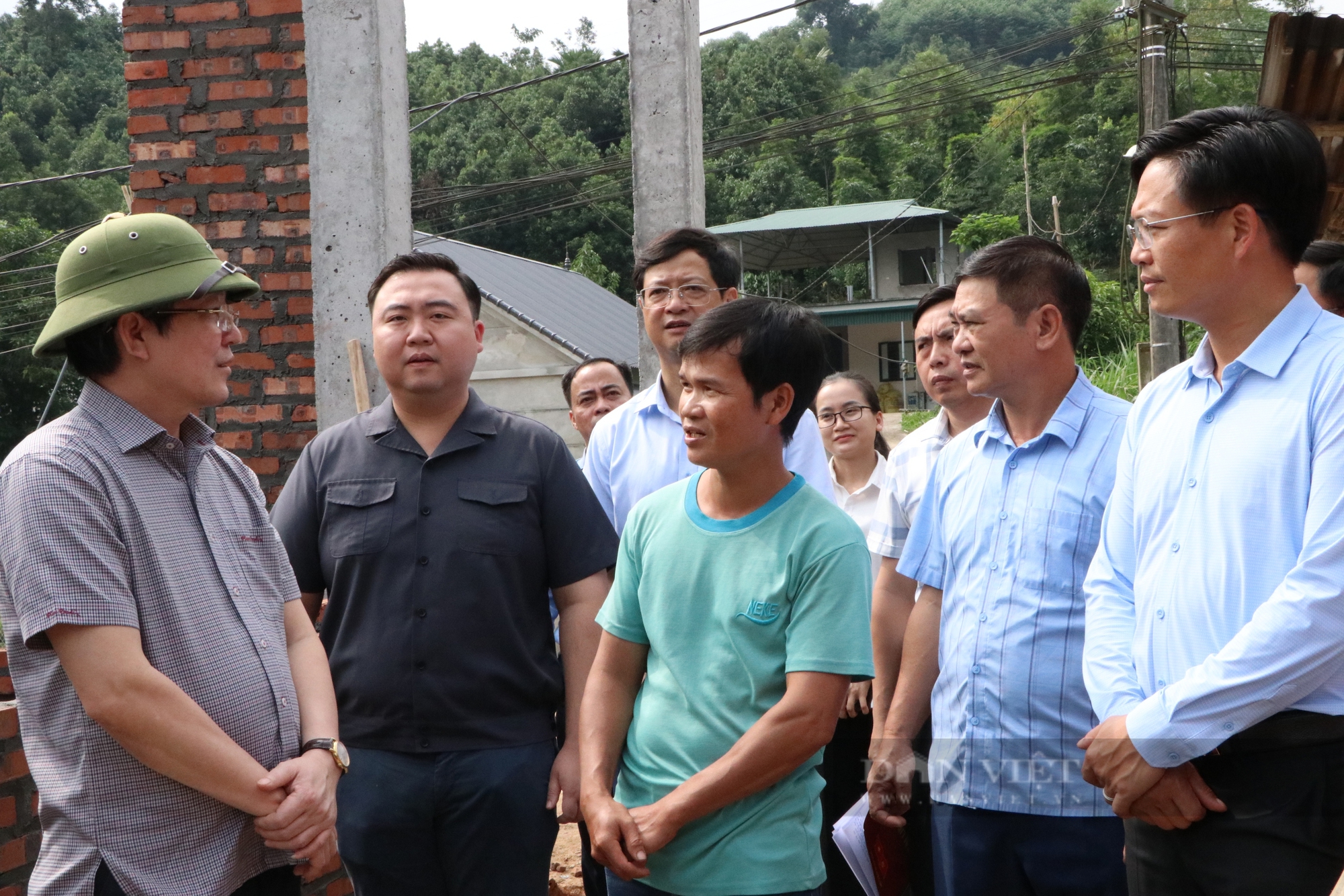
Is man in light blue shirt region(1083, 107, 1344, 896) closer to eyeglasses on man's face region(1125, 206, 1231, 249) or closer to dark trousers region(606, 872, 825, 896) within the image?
eyeglasses on man's face region(1125, 206, 1231, 249)

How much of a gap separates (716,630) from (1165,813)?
2.56 ft

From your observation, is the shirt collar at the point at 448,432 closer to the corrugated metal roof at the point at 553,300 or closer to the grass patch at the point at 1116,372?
the grass patch at the point at 1116,372

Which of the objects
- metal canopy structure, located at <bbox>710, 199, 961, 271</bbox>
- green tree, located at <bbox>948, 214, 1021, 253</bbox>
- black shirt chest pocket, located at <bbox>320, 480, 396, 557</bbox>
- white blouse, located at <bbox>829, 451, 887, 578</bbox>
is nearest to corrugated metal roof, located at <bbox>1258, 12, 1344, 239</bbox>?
white blouse, located at <bbox>829, 451, 887, 578</bbox>

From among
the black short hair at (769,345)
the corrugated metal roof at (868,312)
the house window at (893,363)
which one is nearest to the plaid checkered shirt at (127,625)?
the black short hair at (769,345)

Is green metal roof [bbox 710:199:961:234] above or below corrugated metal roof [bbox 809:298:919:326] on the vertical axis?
above

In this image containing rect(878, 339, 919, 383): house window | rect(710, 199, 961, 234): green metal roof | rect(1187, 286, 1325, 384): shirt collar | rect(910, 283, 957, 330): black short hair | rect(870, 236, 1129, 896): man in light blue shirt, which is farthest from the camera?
rect(878, 339, 919, 383): house window

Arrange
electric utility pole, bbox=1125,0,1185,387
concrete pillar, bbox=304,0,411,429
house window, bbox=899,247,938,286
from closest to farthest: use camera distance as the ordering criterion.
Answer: concrete pillar, bbox=304,0,411,429, electric utility pole, bbox=1125,0,1185,387, house window, bbox=899,247,938,286

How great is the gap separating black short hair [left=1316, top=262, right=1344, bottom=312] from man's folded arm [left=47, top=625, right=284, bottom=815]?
283 cm

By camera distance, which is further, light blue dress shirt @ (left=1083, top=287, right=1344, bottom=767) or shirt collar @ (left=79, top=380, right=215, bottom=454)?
shirt collar @ (left=79, top=380, right=215, bottom=454)

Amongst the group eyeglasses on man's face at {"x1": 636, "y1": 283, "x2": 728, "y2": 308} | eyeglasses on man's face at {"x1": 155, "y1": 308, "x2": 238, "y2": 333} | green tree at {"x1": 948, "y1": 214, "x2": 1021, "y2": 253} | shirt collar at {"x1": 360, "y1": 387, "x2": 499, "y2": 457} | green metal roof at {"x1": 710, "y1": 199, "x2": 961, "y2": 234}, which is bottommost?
shirt collar at {"x1": 360, "y1": 387, "x2": 499, "y2": 457}

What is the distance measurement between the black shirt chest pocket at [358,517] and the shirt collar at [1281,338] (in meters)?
1.71

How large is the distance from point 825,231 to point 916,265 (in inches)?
180

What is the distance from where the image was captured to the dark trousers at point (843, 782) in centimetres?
319

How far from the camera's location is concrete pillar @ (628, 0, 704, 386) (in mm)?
5367
